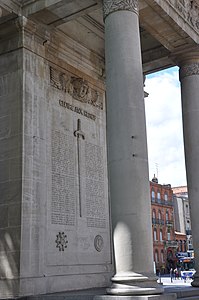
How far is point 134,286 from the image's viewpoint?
38.5 ft

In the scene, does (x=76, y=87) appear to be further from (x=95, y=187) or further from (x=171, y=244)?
(x=171, y=244)

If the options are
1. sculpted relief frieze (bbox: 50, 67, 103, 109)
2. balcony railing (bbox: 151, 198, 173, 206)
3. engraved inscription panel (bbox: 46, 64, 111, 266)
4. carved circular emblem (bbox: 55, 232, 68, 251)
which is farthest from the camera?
balcony railing (bbox: 151, 198, 173, 206)

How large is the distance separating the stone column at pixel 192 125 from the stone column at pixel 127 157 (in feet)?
20.1

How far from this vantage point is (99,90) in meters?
20.7

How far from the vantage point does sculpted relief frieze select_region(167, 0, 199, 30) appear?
18.3 metres

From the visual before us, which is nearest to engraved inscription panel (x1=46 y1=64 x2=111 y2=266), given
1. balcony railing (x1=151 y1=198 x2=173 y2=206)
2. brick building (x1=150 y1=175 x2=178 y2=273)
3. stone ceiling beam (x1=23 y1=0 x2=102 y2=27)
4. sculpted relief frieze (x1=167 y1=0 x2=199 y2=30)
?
stone ceiling beam (x1=23 y1=0 x2=102 y2=27)

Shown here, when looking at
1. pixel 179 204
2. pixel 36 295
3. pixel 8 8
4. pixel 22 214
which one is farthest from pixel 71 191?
pixel 179 204

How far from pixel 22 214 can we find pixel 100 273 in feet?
16.8

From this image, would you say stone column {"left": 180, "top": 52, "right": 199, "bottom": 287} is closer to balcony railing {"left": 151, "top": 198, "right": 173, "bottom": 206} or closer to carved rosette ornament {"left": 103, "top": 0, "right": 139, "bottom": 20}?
carved rosette ornament {"left": 103, "top": 0, "right": 139, "bottom": 20}

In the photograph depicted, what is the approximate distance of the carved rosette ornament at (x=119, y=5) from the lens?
14.3 m

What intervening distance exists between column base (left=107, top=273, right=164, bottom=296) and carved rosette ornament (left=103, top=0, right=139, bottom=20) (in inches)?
332

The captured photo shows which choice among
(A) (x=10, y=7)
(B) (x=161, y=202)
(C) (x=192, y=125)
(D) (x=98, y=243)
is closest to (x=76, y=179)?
(D) (x=98, y=243)

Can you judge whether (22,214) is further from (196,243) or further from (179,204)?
(179,204)

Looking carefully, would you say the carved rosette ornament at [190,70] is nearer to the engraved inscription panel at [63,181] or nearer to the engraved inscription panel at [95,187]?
the engraved inscription panel at [95,187]
